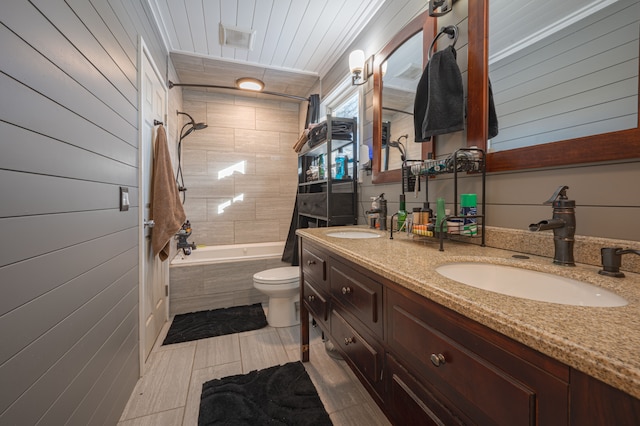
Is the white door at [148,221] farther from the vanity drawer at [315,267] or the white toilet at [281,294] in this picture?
the vanity drawer at [315,267]

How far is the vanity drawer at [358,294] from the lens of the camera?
2.83ft

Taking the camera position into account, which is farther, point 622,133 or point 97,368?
point 97,368

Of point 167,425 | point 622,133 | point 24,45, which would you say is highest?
point 24,45

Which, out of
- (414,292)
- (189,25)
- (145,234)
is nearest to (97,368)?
(145,234)

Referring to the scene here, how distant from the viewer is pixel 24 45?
0.71 metres

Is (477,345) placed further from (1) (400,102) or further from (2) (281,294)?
(2) (281,294)

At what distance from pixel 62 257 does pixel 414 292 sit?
1.10 m

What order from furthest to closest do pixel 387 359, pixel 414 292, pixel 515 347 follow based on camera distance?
1. pixel 387 359
2. pixel 414 292
3. pixel 515 347

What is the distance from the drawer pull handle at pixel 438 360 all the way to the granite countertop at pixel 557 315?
0.13 metres

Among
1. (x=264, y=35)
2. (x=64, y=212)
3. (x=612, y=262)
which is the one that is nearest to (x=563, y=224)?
(x=612, y=262)

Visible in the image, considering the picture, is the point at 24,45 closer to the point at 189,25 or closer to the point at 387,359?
the point at 387,359

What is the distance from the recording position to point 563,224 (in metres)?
0.79

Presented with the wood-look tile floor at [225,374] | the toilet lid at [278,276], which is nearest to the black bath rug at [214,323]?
the wood-look tile floor at [225,374]

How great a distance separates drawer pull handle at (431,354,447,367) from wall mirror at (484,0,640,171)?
767 mm
